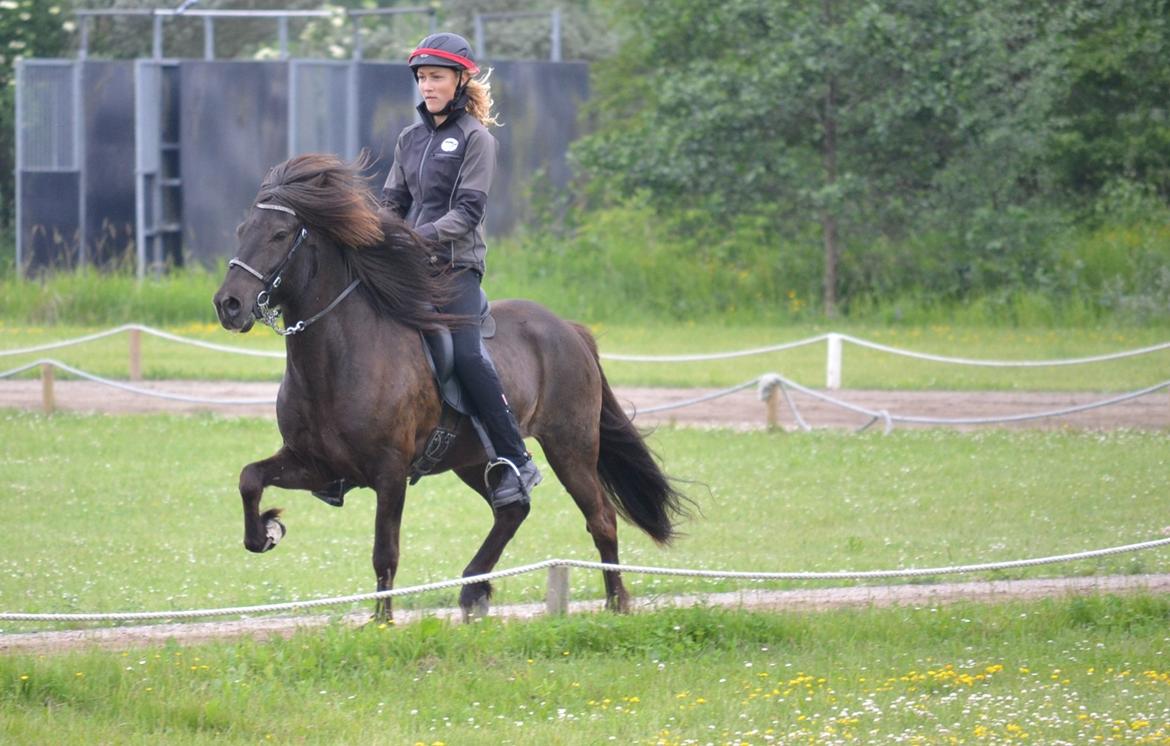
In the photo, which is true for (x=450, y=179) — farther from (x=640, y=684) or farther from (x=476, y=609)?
(x=640, y=684)

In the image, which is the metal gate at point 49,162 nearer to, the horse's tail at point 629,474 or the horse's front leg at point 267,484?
the horse's tail at point 629,474

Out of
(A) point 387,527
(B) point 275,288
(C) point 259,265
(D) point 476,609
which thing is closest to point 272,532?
(A) point 387,527

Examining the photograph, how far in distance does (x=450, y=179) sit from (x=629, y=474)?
2.47 metres

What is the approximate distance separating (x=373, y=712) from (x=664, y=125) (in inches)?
875

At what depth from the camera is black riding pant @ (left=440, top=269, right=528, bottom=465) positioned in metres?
8.59

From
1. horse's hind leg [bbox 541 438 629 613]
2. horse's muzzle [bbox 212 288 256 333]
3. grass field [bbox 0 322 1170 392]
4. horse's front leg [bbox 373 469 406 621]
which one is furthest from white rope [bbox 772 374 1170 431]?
horse's muzzle [bbox 212 288 256 333]

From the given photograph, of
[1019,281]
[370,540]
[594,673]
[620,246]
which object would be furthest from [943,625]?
[620,246]

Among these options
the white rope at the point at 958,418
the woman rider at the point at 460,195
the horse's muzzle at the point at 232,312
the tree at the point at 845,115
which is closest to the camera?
the horse's muzzle at the point at 232,312

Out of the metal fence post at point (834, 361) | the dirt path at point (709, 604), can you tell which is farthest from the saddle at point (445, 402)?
the metal fence post at point (834, 361)

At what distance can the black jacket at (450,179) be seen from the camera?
8484mm

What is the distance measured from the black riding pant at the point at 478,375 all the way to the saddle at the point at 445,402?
0.04 metres

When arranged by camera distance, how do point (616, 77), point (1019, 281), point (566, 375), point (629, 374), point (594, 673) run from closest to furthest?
point (594, 673) → point (566, 375) → point (629, 374) → point (1019, 281) → point (616, 77)

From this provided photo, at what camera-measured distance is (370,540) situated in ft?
43.5

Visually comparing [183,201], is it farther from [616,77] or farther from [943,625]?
[943,625]
